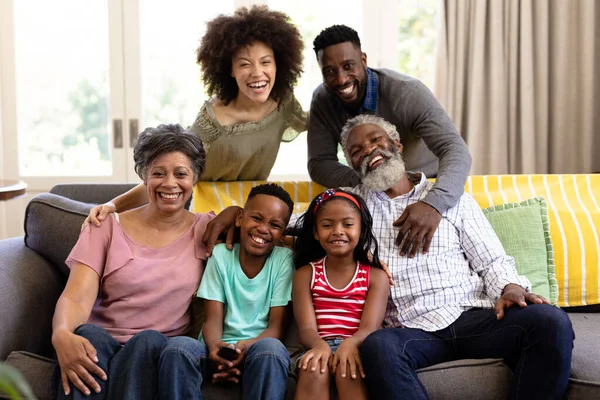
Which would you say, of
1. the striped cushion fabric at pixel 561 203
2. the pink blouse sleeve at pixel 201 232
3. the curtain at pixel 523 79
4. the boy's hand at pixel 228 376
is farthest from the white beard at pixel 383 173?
the curtain at pixel 523 79

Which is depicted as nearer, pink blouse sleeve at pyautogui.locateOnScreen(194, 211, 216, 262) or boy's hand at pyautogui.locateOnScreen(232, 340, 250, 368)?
boy's hand at pyautogui.locateOnScreen(232, 340, 250, 368)

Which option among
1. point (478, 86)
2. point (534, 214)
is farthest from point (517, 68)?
point (534, 214)

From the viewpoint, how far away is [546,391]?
179 cm

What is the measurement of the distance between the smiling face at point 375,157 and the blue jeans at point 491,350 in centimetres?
→ 49

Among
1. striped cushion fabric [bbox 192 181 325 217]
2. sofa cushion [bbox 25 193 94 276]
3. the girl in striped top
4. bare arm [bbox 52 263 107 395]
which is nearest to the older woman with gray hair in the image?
bare arm [bbox 52 263 107 395]

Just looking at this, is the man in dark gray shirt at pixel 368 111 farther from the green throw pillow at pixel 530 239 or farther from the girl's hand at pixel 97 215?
the girl's hand at pixel 97 215

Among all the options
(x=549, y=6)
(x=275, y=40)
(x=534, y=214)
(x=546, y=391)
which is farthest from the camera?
(x=549, y=6)

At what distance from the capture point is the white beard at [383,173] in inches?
88.1

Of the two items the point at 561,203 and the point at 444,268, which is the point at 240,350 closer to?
the point at 444,268

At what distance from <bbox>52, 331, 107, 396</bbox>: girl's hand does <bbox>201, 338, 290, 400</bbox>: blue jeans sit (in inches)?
14.6

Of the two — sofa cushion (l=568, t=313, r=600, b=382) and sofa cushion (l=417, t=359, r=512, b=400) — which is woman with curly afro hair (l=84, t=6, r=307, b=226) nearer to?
sofa cushion (l=417, t=359, r=512, b=400)

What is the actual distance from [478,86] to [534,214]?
1.80 m

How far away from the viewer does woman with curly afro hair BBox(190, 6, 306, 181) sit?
8.63 ft

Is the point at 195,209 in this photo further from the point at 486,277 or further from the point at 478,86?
the point at 478,86
